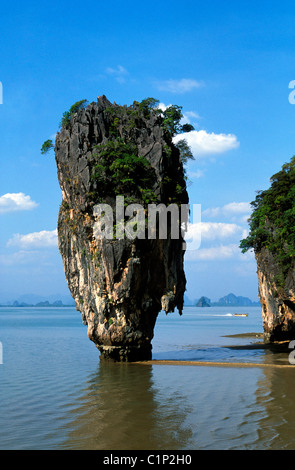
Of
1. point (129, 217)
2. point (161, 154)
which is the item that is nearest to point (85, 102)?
point (161, 154)

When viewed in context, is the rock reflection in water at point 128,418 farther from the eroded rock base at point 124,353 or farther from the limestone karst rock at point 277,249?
the limestone karst rock at point 277,249

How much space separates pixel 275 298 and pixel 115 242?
565 inches

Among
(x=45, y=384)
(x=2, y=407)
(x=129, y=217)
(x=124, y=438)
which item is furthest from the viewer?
(x=129, y=217)

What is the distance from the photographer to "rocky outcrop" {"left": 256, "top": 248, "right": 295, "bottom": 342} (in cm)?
2847

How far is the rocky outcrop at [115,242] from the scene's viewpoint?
2295cm

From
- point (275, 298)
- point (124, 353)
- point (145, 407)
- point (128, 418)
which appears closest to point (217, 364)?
point (124, 353)

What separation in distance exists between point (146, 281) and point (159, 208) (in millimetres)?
4074

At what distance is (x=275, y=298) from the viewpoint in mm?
30922

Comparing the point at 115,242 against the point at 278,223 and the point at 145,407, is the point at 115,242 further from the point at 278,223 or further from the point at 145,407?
the point at 278,223

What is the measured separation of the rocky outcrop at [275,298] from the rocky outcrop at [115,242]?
7461 millimetres

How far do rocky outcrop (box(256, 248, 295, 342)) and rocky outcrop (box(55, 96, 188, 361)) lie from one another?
24.5ft

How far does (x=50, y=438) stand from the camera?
440 inches
